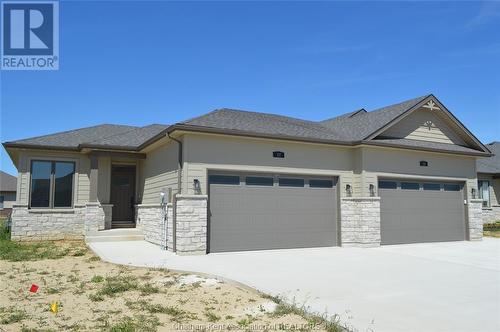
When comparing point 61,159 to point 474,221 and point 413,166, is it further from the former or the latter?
point 474,221

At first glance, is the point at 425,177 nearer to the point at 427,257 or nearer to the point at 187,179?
the point at 427,257

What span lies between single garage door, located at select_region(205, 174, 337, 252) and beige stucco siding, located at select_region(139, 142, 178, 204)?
1.66 metres

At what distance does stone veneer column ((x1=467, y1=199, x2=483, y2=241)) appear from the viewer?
16.7 metres

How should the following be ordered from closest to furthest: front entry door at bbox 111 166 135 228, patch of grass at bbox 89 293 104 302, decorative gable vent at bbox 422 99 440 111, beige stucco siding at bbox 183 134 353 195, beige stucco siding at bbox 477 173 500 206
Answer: patch of grass at bbox 89 293 104 302, beige stucco siding at bbox 183 134 353 195, decorative gable vent at bbox 422 99 440 111, front entry door at bbox 111 166 135 228, beige stucco siding at bbox 477 173 500 206

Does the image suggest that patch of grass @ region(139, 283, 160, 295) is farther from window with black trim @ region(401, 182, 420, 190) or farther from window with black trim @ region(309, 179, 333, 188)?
window with black trim @ region(401, 182, 420, 190)

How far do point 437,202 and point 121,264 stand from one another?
12527mm

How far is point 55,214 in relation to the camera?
16266mm

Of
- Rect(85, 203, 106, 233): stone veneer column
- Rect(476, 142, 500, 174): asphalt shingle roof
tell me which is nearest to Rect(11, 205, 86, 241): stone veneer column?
Rect(85, 203, 106, 233): stone veneer column

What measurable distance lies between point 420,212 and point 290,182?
581 cm

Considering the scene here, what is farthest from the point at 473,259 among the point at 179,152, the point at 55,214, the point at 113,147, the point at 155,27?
the point at 55,214

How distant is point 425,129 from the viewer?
1659cm

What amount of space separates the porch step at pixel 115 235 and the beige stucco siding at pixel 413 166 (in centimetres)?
885

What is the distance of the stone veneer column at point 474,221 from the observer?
657 inches

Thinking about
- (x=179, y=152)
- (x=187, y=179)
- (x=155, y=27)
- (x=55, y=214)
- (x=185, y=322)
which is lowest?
(x=185, y=322)
